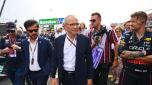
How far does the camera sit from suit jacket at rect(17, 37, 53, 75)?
6820 millimetres

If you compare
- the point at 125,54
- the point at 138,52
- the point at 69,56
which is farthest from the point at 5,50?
the point at 138,52

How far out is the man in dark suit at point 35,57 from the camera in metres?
6.82

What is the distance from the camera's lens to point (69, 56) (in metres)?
6.00

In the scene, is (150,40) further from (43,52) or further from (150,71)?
(43,52)

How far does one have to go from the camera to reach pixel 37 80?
683cm

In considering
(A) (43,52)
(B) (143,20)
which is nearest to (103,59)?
(A) (43,52)

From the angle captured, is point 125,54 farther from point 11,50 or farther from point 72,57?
point 11,50

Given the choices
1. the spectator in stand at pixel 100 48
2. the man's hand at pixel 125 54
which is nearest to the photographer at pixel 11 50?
the spectator in stand at pixel 100 48

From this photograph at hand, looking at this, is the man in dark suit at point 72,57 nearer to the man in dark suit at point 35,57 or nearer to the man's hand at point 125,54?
the man's hand at point 125,54

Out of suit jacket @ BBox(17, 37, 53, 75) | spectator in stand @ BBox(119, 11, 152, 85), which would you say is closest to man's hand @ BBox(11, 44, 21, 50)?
suit jacket @ BBox(17, 37, 53, 75)

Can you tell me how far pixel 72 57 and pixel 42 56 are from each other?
1067 millimetres

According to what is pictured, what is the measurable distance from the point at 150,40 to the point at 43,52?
6.52ft

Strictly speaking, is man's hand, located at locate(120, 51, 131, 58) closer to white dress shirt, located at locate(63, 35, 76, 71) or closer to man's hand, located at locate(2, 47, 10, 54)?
white dress shirt, located at locate(63, 35, 76, 71)

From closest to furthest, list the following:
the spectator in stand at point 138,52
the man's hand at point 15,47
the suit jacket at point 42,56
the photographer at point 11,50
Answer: the spectator in stand at point 138,52 → the suit jacket at point 42,56 → the man's hand at point 15,47 → the photographer at point 11,50
